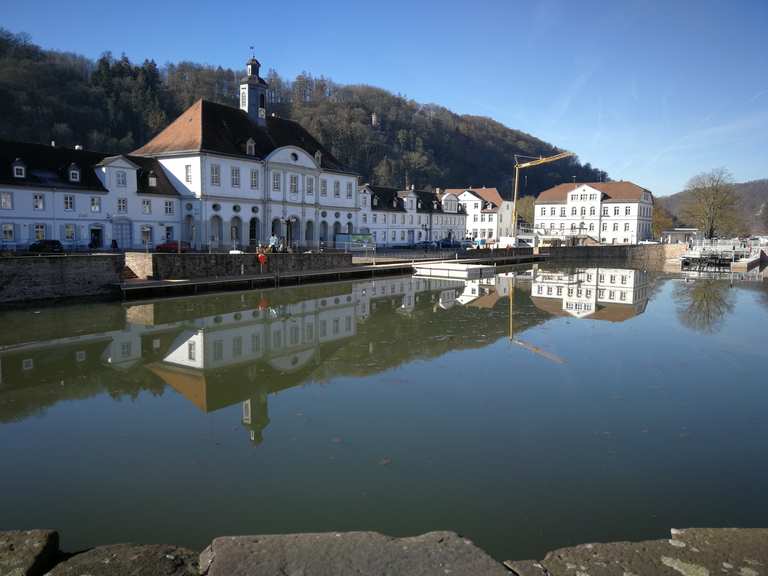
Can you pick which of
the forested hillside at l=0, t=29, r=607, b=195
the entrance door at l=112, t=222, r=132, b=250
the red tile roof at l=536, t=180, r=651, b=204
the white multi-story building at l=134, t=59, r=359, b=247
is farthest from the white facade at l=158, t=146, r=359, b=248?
the red tile roof at l=536, t=180, r=651, b=204

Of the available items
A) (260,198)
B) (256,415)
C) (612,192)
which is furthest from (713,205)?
(256,415)

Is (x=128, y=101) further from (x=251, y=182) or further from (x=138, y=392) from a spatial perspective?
(x=138, y=392)

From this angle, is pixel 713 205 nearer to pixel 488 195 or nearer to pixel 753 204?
pixel 488 195

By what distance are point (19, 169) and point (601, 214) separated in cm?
6549

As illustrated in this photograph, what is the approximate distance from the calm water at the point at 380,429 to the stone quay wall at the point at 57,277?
7.74 ft

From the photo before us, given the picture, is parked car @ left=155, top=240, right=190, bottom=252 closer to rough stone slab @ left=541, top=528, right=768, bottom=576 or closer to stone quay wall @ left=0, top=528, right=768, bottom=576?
stone quay wall @ left=0, top=528, right=768, bottom=576

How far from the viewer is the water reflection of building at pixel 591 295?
68.5ft

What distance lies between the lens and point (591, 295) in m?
26.6

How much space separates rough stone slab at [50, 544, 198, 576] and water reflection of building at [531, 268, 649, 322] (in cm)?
1745

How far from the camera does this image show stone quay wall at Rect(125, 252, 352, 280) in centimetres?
2352

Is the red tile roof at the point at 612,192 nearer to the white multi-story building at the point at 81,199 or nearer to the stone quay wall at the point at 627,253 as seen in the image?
the stone quay wall at the point at 627,253

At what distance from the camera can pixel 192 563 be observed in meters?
3.91

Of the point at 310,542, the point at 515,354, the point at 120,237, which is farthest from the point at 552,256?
the point at 310,542

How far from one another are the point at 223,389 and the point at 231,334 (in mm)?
5485
